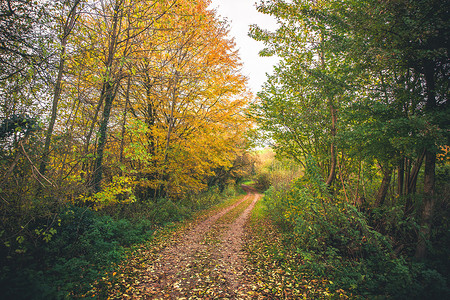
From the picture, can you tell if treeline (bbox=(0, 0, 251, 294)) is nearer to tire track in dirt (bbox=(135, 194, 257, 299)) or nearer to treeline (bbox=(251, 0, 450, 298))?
tire track in dirt (bbox=(135, 194, 257, 299))

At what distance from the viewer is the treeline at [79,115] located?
371 cm

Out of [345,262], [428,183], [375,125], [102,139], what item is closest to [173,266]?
[345,262]

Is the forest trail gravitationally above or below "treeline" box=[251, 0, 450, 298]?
below

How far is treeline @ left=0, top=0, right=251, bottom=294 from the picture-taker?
3711 mm

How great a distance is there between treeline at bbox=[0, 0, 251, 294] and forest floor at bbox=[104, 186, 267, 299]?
111cm

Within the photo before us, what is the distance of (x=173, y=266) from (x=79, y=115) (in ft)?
18.6

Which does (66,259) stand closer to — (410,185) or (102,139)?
(102,139)

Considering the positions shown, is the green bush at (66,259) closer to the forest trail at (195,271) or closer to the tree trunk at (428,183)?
the forest trail at (195,271)

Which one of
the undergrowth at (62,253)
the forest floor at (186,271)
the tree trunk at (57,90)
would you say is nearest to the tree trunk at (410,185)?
the forest floor at (186,271)

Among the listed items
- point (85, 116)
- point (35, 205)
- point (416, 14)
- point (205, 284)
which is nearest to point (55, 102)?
point (85, 116)

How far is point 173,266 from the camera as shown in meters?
4.84

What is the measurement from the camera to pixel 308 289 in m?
3.92

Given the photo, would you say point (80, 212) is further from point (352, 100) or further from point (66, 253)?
point (352, 100)

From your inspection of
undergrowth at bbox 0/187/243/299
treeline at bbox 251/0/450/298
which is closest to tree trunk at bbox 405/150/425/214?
treeline at bbox 251/0/450/298
